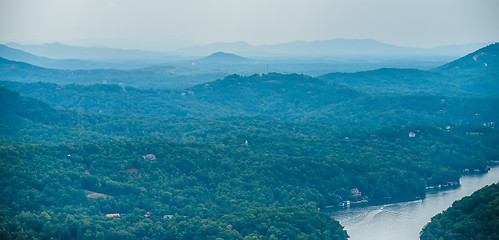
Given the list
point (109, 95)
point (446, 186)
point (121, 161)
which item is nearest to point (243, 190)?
point (121, 161)

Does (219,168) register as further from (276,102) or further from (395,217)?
(276,102)

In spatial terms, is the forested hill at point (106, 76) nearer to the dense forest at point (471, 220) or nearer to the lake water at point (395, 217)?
the lake water at point (395, 217)

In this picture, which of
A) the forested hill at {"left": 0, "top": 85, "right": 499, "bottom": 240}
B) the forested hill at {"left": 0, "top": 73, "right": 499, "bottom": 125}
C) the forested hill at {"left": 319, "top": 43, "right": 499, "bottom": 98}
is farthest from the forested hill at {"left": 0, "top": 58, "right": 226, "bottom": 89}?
the forested hill at {"left": 0, "top": 85, "right": 499, "bottom": 240}

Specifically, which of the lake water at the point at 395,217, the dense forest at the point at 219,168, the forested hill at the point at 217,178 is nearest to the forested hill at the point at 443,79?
the dense forest at the point at 219,168

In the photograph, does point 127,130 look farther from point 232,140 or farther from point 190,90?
point 190,90

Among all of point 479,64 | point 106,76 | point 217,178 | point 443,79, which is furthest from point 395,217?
point 106,76
